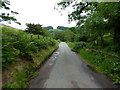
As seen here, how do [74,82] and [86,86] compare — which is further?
[74,82]

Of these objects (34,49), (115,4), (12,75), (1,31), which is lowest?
(12,75)

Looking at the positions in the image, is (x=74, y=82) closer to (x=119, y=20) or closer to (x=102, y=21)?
(x=102, y=21)

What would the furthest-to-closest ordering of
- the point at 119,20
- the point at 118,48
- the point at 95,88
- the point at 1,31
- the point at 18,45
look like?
the point at 118,48 < the point at 119,20 < the point at 18,45 < the point at 1,31 < the point at 95,88

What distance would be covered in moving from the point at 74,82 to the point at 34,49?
4060 mm

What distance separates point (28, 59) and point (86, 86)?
3.82m

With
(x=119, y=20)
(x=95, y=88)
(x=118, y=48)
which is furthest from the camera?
(x=118, y=48)

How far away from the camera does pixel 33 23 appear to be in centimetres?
1477

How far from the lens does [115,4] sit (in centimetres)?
454

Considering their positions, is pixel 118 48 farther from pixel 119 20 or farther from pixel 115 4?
pixel 115 4

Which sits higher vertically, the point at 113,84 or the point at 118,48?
the point at 118,48

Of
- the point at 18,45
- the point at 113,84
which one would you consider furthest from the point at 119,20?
the point at 18,45

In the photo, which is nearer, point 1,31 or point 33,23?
point 1,31

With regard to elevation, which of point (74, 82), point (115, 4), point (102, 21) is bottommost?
point (74, 82)

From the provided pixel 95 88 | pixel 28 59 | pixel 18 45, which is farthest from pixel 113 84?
pixel 18 45
